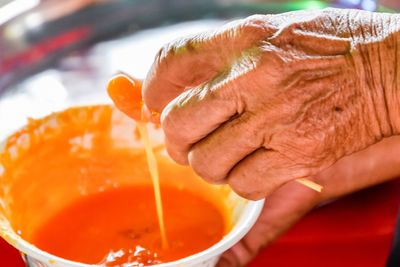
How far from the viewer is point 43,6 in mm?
1358

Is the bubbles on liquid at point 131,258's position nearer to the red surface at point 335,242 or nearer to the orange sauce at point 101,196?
the orange sauce at point 101,196

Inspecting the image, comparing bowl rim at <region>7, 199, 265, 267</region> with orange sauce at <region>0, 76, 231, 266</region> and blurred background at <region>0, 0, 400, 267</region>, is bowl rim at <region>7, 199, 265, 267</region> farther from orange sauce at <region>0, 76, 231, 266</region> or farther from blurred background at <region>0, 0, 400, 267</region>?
blurred background at <region>0, 0, 400, 267</region>

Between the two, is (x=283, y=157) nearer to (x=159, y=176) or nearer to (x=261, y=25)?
(x=261, y=25)

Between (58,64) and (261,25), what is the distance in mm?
757

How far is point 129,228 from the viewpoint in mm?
876

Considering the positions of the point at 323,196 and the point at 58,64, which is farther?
A: the point at 58,64

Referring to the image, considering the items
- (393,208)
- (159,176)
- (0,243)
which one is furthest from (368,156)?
(0,243)

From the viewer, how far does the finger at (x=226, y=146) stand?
2.19 feet

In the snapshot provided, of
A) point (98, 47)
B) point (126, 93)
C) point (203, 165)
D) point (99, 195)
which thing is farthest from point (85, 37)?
point (203, 165)

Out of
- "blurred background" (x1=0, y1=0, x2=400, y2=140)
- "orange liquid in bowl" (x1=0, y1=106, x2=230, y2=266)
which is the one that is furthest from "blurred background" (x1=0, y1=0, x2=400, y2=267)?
"orange liquid in bowl" (x1=0, y1=106, x2=230, y2=266)

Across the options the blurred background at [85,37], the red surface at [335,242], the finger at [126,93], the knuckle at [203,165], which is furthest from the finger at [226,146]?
the blurred background at [85,37]

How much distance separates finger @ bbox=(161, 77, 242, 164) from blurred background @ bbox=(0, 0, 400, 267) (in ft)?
1.03

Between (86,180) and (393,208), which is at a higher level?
(86,180)

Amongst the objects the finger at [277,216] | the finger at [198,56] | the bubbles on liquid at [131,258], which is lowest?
the finger at [277,216]
